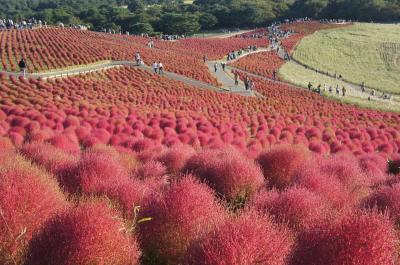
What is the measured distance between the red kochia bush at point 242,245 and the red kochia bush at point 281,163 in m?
5.78

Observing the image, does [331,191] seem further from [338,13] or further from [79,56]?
[338,13]

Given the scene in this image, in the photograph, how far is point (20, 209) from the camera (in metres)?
6.35

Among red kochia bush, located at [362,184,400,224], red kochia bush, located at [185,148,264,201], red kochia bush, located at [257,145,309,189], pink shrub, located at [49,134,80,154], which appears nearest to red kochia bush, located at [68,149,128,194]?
red kochia bush, located at [185,148,264,201]

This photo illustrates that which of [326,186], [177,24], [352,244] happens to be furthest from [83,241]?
[177,24]

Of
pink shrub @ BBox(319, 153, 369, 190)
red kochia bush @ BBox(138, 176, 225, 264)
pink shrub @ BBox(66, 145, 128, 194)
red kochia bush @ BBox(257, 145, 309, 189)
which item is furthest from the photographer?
red kochia bush @ BBox(257, 145, 309, 189)

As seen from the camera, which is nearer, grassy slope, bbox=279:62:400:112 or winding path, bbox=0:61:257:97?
winding path, bbox=0:61:257:97

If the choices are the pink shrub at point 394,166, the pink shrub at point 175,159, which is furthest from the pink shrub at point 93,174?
the pink shrub at point 394,166

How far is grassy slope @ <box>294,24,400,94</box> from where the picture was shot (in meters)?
71.6

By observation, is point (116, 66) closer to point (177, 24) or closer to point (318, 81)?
point (318, 81)

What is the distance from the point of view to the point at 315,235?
5.27m

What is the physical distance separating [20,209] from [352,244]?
14.3 ft

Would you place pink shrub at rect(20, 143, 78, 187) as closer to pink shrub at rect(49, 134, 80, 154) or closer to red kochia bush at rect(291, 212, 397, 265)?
pink shrub at rect(49, 134, 80, 154)

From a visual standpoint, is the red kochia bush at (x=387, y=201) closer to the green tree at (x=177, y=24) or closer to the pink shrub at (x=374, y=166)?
the pink shrub at (x=374, y=166)

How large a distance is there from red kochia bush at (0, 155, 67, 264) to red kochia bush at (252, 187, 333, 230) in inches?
123
